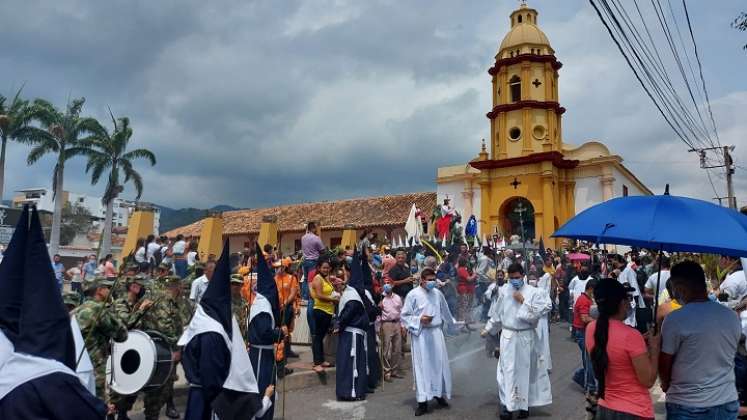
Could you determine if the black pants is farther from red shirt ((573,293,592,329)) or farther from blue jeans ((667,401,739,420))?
blue jeans ((667,401,739,420))

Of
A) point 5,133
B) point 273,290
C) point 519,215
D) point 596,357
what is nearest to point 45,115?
point 5,133

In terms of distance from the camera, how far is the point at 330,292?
334 inches

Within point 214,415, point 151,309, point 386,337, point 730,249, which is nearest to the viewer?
point 730,249

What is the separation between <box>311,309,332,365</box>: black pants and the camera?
8508 millimetres

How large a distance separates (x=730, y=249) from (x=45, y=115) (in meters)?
32.4

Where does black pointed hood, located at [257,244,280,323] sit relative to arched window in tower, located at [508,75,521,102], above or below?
below

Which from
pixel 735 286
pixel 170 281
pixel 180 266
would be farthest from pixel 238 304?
pixel 180 266

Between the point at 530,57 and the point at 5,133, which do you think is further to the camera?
the point at 530,57

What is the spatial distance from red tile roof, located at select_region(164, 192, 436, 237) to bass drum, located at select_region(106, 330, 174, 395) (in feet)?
91.1

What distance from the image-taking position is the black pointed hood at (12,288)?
7.99ft

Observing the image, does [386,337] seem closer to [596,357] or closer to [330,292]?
[330,292]

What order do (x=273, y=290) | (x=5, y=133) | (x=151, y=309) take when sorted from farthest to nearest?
(x=5, y=133), (x=151, y=309), (x=273, y=290)

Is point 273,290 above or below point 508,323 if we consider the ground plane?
above

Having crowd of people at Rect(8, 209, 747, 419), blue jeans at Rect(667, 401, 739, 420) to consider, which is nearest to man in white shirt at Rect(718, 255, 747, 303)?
crowd of people at Rect(8, 209, 747, 419)
